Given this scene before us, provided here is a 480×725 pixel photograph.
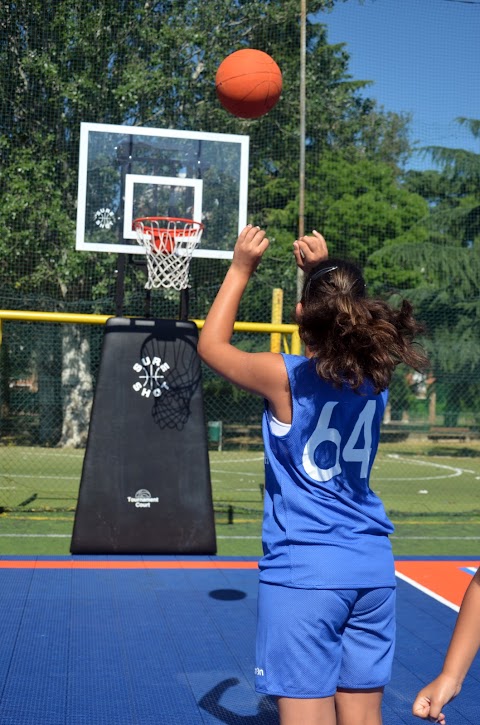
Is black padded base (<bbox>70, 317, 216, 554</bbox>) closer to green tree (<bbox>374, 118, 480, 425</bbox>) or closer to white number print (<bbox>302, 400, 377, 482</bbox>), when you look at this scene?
white number print (<bbox>302, 400, 377, 482</bbox>)

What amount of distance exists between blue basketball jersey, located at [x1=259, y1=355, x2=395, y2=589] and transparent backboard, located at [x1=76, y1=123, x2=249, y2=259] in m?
5.33

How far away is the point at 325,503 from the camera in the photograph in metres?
2.31

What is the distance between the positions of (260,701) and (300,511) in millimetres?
2251

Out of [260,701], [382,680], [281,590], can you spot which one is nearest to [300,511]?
[281,590]

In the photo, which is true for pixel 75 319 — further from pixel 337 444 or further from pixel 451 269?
pixel 451 269

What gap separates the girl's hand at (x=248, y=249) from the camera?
2451 mm

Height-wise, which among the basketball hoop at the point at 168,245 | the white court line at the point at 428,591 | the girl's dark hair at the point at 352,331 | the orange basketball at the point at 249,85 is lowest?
the white court line at the point at 428,591

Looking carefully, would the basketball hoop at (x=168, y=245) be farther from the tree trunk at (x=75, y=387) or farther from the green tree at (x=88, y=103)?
the tree trunk at (x=75, y=387)

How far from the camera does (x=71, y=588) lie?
6062 millimetres

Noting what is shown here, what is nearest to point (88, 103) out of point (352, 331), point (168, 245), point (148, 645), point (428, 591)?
point (168, 245)

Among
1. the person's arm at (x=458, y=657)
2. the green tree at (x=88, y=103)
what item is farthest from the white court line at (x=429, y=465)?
the person's arm at (x=458, y=657)

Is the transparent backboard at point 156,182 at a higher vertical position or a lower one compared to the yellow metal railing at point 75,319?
higher

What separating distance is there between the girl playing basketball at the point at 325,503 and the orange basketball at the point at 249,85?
16.0ft

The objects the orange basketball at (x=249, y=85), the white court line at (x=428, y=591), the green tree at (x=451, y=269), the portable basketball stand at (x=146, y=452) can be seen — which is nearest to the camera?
the white court line at (x=428, y=591)
